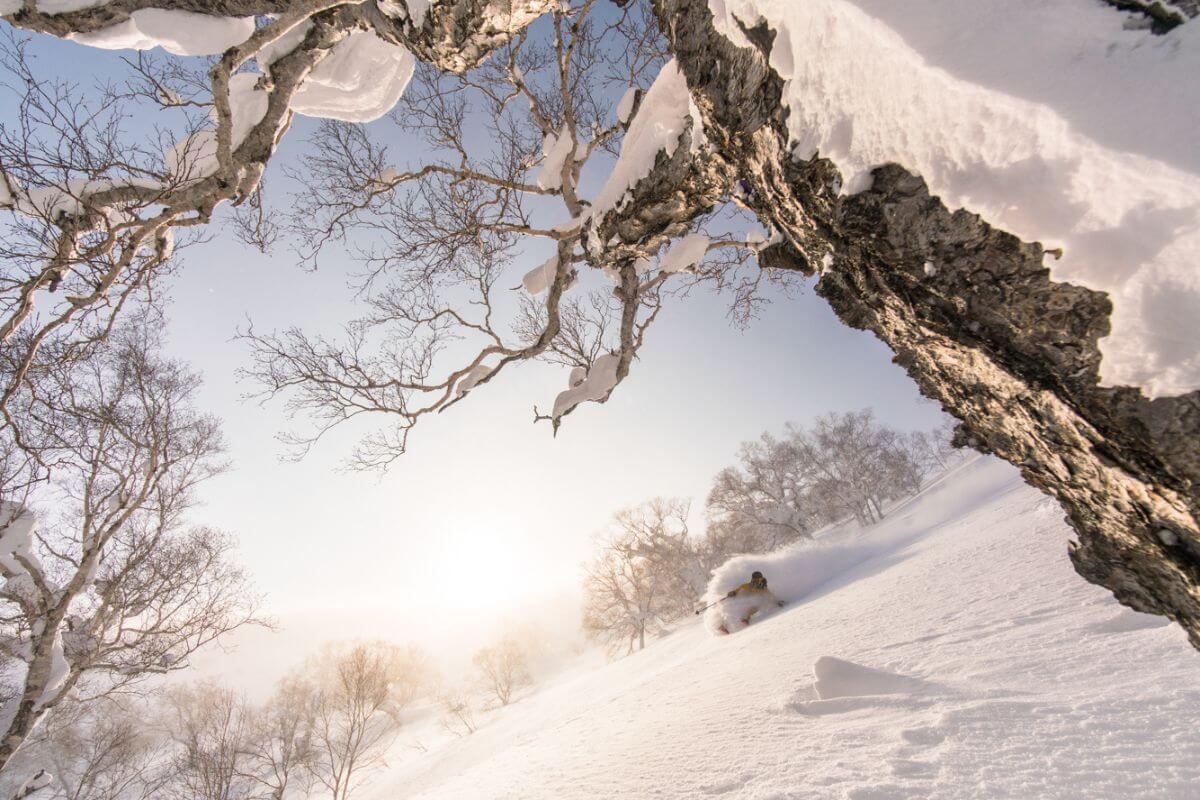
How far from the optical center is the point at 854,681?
287 centimetres

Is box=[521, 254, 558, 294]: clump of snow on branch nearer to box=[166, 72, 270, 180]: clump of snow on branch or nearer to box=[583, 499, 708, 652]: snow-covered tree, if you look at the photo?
box=[166, 72, 270, 180]: clump of snow on branch

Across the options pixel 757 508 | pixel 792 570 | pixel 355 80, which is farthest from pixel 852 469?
pixel 355 80

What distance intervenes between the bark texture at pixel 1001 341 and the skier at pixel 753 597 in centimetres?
916

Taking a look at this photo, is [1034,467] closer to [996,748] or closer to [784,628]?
[996,748]

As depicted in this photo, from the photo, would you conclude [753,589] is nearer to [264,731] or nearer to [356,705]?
[356,705]

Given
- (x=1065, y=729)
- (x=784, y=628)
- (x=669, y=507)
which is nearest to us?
(x=1065, y=729)

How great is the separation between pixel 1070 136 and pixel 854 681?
11.1 ft

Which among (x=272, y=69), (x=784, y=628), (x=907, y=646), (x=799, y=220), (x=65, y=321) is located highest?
(x=272, y=69)

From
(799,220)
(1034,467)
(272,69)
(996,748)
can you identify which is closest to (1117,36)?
(799,220)

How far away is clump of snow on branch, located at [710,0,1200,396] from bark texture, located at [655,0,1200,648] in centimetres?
3

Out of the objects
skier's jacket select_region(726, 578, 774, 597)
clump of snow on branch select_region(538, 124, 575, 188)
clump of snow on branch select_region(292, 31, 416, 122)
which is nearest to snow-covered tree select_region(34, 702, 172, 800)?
clump of snow on branch select_region(292, 31, 416, 122)

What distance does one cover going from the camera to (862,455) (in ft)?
100

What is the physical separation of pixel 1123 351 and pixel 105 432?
34.4 ft

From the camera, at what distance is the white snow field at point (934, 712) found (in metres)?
1.65
